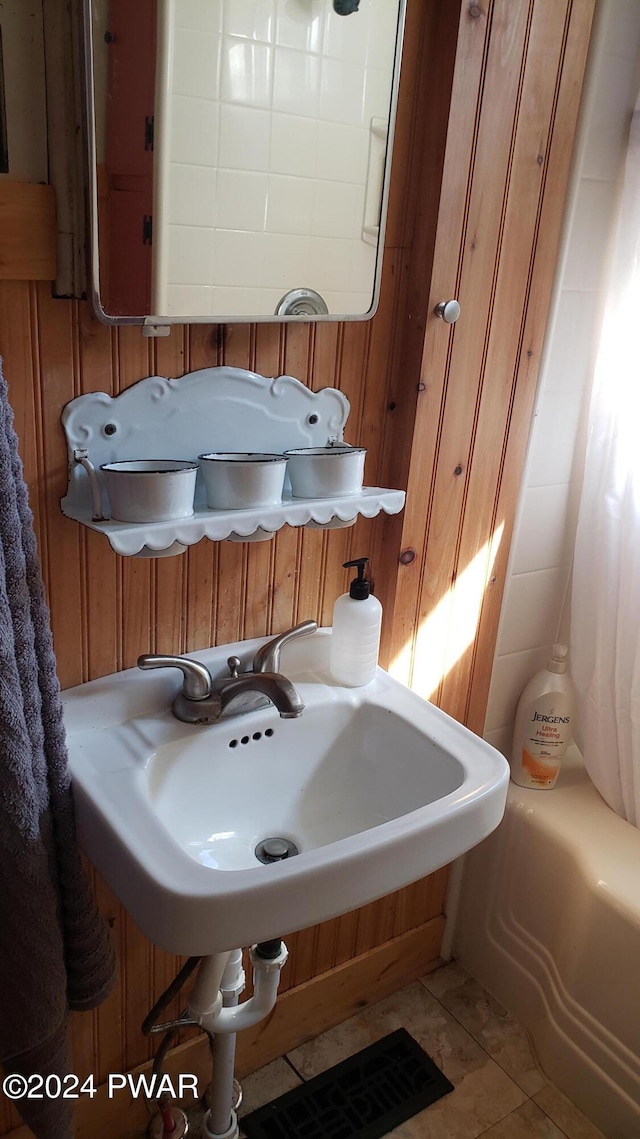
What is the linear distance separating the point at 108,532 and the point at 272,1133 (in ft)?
3.58

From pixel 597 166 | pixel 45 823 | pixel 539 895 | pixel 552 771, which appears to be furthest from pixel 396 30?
pixel 539 895

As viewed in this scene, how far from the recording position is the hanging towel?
902 millimetres

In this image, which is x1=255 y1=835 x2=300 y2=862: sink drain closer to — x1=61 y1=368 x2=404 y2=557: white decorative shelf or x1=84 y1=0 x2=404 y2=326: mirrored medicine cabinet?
x1=61 y1=368 x2=404 y2=557: white decorative shelf

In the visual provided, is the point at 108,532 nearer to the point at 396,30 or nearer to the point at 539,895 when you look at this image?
the point at 396,30

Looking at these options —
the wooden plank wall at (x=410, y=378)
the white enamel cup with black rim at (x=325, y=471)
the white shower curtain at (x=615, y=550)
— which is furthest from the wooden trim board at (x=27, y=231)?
the white shower curtain at (x=615, y=550)

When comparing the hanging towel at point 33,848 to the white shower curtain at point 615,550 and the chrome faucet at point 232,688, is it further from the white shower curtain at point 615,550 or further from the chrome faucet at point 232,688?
the white shower curtain at point 615,550

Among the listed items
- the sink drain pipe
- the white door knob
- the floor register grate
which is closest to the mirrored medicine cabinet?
the white door knob

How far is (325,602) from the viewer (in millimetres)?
1382

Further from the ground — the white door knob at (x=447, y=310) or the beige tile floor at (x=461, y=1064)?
the white door knob at (x=447, y=310)

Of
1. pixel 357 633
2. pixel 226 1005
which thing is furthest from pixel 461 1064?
pixel 357 633

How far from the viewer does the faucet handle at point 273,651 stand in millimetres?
1227

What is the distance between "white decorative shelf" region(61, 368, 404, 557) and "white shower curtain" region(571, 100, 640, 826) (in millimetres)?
444

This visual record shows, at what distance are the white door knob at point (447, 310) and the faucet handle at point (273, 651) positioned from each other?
490 mm

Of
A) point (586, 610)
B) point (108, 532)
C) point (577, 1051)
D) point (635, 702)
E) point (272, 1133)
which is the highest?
point (108, 532)
